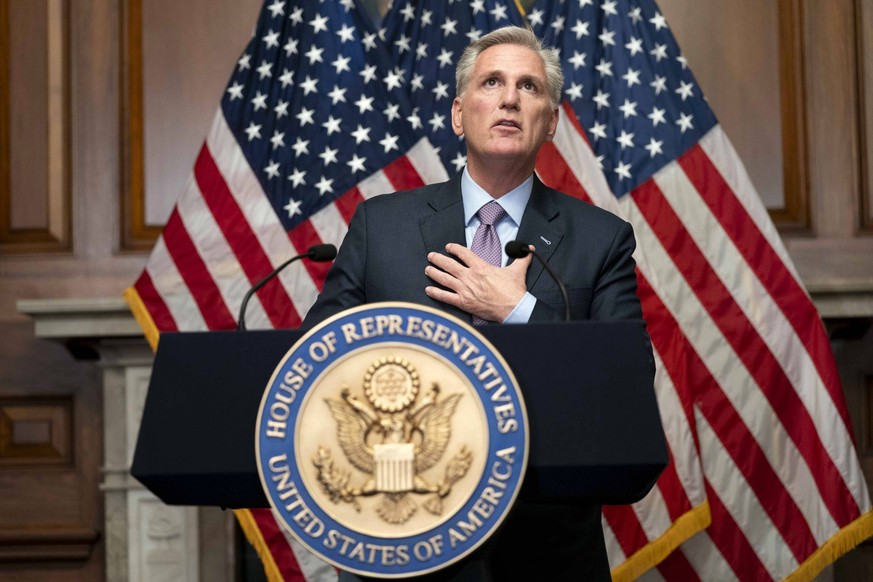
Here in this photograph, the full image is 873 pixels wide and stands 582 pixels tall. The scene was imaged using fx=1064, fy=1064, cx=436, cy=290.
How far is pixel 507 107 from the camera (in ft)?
6.88

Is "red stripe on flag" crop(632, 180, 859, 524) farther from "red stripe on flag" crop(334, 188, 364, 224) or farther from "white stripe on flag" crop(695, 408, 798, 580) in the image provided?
"red stripe on flag" crop(334, 188, 364, 224)

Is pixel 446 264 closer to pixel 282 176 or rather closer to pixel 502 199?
pixel 502 199

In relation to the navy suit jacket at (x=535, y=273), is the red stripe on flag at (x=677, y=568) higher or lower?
lower

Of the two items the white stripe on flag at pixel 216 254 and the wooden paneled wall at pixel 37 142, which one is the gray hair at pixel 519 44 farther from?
the wooden paneled wall at pixel 37 142

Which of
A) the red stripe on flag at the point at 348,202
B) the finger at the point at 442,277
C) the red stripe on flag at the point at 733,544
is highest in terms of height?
the red stripe on flag at the point at 348,202

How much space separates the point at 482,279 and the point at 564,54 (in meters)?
1.94

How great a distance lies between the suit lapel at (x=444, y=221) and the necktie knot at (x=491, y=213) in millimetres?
41

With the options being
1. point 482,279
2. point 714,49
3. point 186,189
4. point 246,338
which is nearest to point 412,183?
point 186,189

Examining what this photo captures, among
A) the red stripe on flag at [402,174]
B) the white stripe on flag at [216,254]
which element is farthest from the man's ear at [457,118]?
the white stripe on flag at [216,254]

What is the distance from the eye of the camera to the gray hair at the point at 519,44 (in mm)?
2170

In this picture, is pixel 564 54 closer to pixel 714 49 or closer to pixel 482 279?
pixel 714 49

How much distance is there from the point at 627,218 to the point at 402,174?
0.77 m

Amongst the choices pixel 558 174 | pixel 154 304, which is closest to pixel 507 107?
pixel 558 174

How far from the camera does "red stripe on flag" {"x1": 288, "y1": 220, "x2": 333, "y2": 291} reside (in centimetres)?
353
